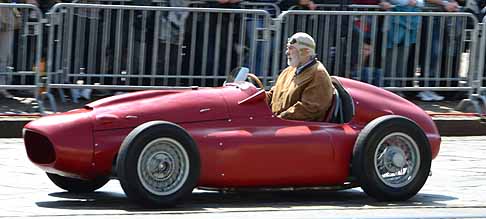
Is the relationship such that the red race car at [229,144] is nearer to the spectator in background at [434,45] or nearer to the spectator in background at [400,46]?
the spectator in background at [400,46]

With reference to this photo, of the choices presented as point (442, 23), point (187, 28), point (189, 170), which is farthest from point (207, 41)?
point (189, 170)

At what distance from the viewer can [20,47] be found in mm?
12500

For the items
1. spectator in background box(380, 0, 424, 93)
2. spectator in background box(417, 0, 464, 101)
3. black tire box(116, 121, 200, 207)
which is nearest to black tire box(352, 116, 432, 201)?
black tire box(116, 121, 200, 207)

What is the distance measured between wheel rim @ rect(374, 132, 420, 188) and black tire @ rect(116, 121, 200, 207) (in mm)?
1462

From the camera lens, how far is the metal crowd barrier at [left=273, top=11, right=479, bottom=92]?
1324 centimetres

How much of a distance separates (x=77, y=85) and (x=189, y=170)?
4814mm

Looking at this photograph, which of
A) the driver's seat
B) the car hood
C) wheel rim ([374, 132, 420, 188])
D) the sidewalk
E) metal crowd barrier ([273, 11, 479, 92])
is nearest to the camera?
the car hood

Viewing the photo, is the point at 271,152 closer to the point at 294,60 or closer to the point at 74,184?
the point at 294,60

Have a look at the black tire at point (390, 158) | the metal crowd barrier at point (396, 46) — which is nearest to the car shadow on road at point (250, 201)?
the black tire at point (390, 158)

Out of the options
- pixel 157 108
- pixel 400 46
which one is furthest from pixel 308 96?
pixel 400 46

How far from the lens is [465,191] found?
9484 millimetres

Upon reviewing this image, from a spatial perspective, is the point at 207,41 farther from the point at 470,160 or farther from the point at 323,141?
the point at 323,141

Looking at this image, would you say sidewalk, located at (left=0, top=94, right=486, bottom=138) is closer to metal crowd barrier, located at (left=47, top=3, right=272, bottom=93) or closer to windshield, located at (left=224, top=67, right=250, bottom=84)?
metal crowd barrier, located at (left=47, top=3, right=272, bottom=93)

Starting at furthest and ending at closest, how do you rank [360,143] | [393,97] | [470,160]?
[470,160], [393,97], [360,143]
